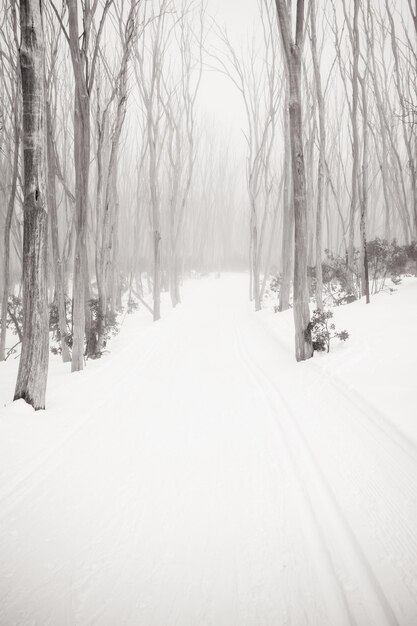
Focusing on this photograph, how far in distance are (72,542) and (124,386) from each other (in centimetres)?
251

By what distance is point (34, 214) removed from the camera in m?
3.03

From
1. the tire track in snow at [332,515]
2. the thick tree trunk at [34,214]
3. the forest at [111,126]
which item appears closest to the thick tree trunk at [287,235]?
the forest at [111,126]

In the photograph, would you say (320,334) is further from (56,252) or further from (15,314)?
(15,314)

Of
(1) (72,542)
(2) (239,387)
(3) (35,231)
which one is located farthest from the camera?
(2) (239,387)

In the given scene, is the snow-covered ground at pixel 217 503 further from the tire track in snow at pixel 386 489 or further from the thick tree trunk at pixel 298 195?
the thick tree trunk at pixel 298 195

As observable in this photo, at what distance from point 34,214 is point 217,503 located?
2.93 meters

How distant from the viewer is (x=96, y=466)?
2.26 m

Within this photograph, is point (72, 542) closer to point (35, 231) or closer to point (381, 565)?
point (381, 565)

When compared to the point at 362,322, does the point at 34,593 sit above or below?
below

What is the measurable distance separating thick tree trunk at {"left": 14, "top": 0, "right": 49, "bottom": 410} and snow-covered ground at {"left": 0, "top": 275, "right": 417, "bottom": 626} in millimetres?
374

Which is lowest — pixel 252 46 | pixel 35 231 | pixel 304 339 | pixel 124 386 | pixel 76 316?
pixel 124 386

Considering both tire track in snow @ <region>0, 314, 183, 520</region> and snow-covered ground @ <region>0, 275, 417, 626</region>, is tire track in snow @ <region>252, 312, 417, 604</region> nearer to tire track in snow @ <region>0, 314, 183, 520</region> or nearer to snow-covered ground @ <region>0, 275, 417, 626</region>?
snow-covered ground @ <region>0, 275, 417, 626</region>

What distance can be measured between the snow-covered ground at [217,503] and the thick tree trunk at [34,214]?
0.37 meters

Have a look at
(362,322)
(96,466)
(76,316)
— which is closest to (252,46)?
(362,322)
